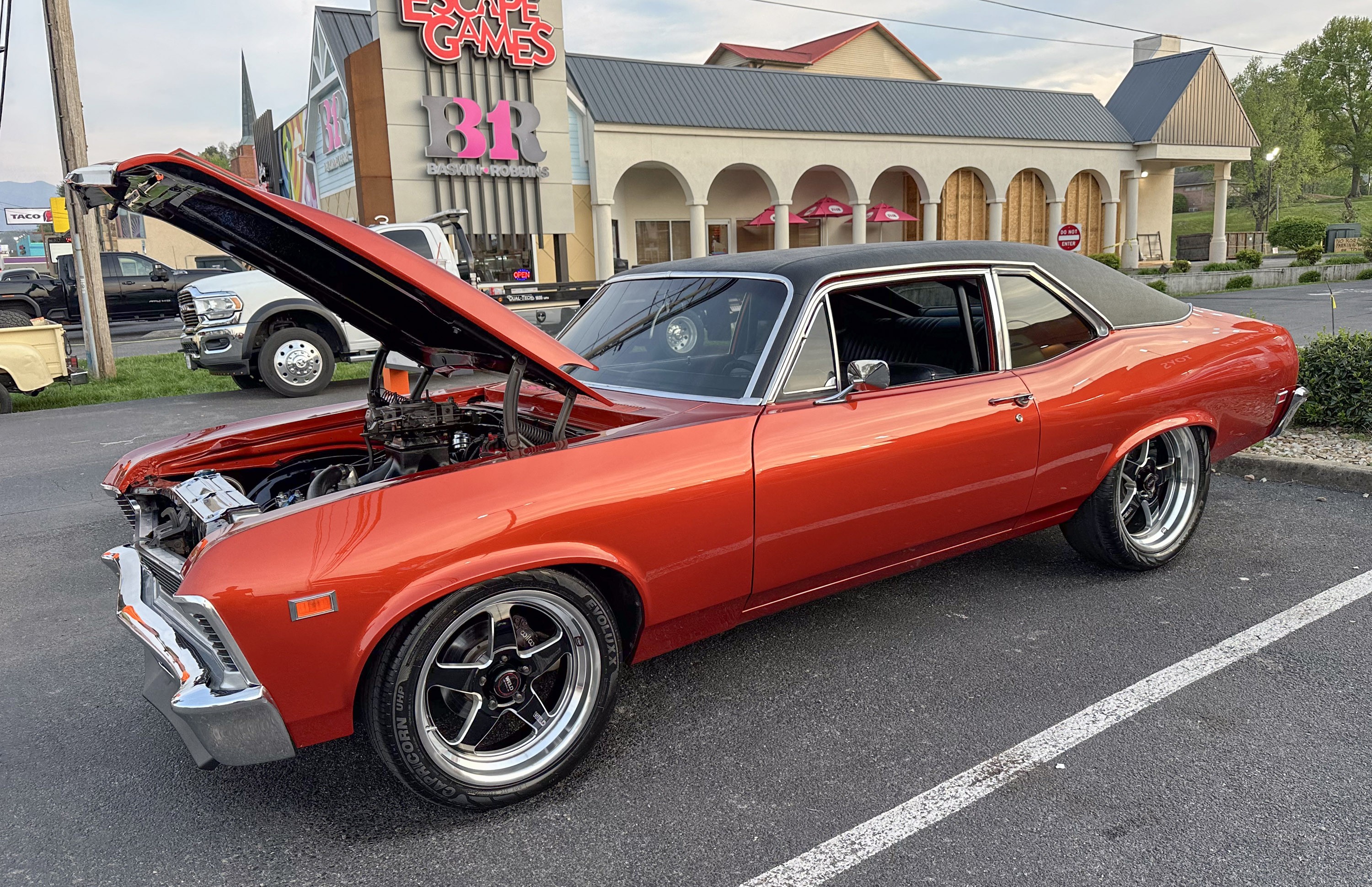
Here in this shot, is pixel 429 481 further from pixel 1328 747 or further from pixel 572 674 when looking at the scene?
pixel 1328 747

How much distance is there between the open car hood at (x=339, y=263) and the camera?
2.45m

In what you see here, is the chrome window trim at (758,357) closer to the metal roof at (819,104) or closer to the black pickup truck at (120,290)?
the metal roof at (819,104)

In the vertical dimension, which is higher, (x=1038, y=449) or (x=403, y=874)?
(x=1038, y=449)

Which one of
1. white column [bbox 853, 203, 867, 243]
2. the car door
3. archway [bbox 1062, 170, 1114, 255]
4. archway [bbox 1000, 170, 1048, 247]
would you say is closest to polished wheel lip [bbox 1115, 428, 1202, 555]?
the car door

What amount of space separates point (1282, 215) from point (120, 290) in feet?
217

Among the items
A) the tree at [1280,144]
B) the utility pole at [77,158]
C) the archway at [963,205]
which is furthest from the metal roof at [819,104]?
the tree at [1280,144]

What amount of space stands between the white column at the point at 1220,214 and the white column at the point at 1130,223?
283 cm

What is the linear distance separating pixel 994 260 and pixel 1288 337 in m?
1.92

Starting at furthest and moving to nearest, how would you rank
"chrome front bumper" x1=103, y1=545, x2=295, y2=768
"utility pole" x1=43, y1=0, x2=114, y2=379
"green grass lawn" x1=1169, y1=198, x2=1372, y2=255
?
1. "green grass lawn" x1=1169, y1=198, x2=1372, y2=255
2. "utility pole" x1=43, y1=0, x2=114, y2=379
3. "chrome front bumper" x1=103, y1=545, x2=295, y2=768

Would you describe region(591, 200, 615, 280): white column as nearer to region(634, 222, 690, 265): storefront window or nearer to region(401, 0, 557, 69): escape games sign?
region(634, 222, 690, 265): storefront window

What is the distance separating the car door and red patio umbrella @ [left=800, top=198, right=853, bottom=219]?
868 inches

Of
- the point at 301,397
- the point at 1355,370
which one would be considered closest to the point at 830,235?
the point at 301,397

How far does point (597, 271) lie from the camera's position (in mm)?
22016

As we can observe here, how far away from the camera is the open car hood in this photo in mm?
2447
